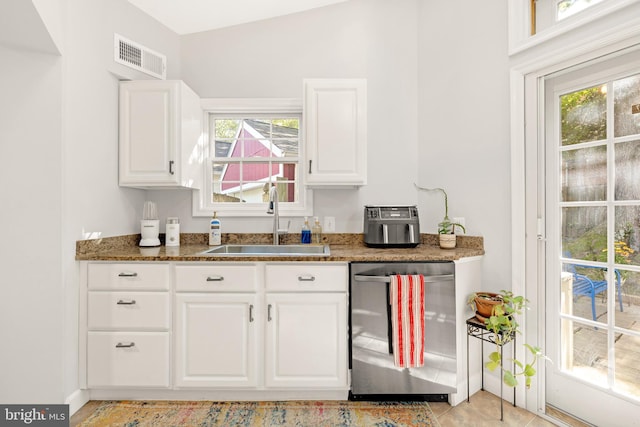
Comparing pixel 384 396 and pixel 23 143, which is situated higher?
pixel 23 143

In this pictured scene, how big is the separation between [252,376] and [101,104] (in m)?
2.03

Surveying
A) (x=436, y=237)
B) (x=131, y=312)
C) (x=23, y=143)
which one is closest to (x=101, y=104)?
(x=23, y=143)

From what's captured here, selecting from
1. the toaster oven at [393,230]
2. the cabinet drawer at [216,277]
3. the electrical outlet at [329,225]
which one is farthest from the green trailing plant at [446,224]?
the cabinet drawer at [216,277]

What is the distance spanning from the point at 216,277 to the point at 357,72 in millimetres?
1992

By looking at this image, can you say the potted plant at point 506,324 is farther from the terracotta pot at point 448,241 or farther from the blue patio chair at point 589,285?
the terracotta pot at point 448,241

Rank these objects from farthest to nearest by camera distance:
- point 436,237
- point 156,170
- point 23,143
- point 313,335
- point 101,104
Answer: point 436,237, point 156,170, point 101,104, point 313,335, point 23,143

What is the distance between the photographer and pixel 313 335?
6.16 feet

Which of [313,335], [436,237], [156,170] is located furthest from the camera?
[436,237]

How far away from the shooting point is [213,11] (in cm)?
244

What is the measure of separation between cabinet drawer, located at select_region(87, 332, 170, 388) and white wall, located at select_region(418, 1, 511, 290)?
2.12 m

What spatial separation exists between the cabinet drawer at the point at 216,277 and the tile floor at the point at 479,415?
36.2 inches

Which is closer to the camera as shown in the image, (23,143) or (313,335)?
(23,143)

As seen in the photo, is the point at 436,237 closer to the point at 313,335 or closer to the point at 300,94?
the point at 313,335

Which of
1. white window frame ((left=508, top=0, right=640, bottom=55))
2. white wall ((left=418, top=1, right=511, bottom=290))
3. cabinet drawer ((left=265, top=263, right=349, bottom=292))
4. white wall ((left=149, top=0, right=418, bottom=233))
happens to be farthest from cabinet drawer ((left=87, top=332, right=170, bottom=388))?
white window frame ((left=508, top=0, right=640, bottom=55))
